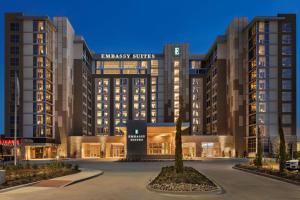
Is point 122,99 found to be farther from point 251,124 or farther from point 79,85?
point 251,124

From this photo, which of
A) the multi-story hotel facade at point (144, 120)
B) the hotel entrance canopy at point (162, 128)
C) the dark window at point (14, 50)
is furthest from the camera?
the dark window at point (14, 50)

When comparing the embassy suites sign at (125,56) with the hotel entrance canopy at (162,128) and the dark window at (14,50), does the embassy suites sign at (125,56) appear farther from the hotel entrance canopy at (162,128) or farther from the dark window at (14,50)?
the hotel entrance canopy at (162,128)

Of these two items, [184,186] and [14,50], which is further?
[14,50]

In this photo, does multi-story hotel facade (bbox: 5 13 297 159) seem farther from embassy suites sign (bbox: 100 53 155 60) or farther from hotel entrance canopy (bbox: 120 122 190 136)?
embassy suites sign (bbox: 100 53 155 60)

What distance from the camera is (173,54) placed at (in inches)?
6432

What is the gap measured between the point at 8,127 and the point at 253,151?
64973 millimetres

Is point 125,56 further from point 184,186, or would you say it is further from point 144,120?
point 184,186

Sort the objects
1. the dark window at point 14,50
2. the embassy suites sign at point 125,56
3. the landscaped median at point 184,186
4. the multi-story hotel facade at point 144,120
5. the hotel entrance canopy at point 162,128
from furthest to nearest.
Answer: the embassy suites sign at point 125,56, the dark window at point 14,50, the multi-story hotel facade at point 144,120, the hotel entrance canopy at point 162,128, the landscaped median at point 184,186

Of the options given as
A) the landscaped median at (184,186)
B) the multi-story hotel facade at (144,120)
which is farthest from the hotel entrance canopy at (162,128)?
the landscaped median at (184,186)

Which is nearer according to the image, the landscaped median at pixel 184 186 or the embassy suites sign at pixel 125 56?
the landscaped median at pixel 184 186

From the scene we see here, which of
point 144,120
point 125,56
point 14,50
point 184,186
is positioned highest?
point 125,56

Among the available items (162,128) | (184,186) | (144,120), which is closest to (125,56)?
(144,120)

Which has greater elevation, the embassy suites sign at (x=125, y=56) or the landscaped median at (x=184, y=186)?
the embassy suites sign at (x=125, y=56)

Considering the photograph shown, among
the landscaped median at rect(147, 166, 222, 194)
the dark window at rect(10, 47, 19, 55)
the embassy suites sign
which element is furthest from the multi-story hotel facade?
the landscaped median at rect(147, 166, 222, 194)
